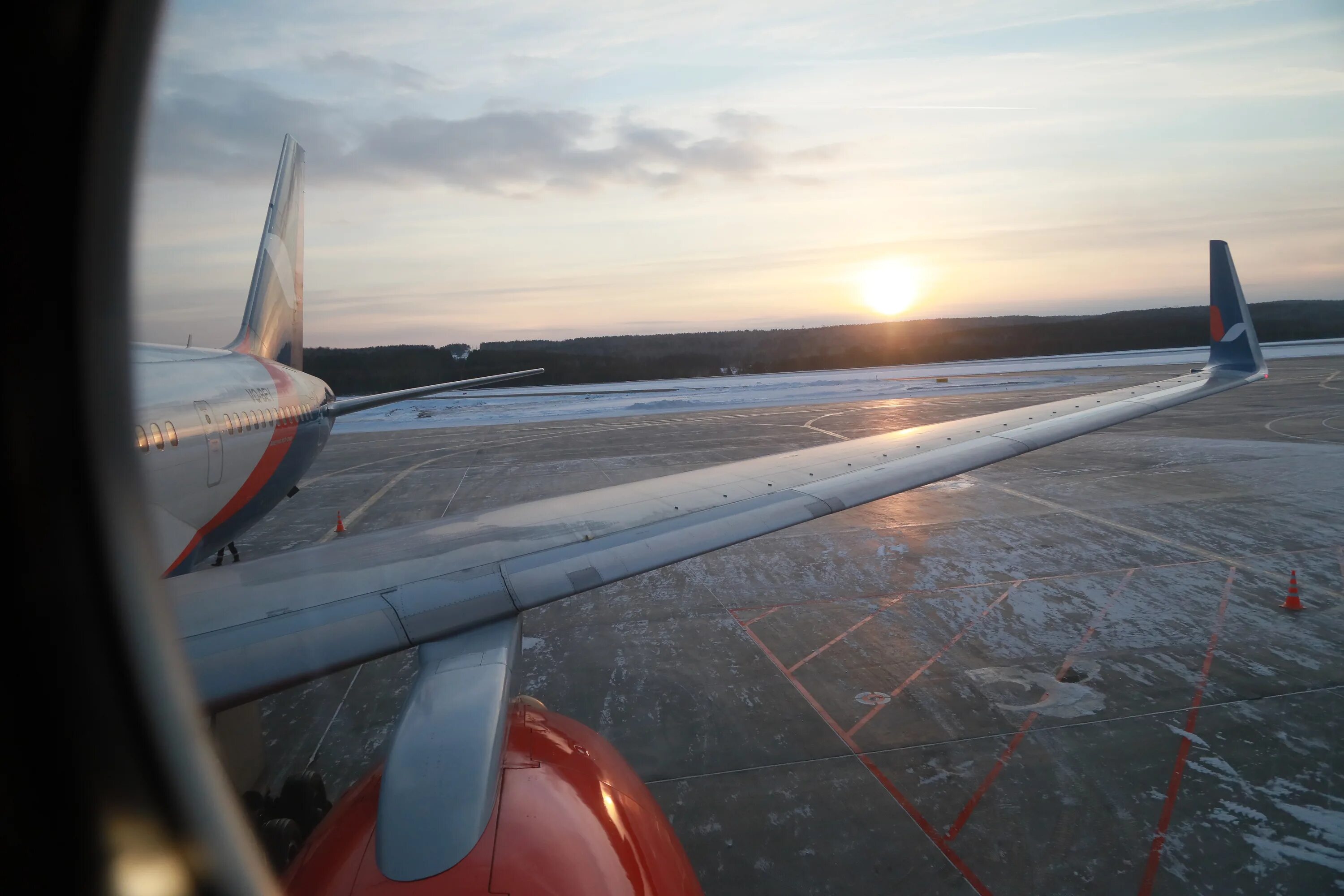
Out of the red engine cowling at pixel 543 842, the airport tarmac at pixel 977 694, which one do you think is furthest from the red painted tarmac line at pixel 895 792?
the red engine cowling at pixel 543 842

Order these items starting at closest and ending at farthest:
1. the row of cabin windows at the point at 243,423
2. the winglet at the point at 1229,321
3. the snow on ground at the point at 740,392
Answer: the row of cabin windows at the point at 243,423, the winglet at the point at 1229,321, the snow on ground at the point at 740,392

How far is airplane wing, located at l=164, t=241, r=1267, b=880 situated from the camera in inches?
127

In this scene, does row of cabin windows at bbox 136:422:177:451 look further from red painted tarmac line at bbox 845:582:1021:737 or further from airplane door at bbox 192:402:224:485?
red painted tarmac line at bbox 845:582:1021:737

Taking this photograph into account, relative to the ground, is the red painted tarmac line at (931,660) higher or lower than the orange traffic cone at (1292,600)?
lower

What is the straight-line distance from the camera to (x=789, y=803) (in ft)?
21.4

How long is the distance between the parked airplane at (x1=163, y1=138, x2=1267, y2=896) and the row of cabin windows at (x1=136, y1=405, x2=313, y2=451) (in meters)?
→ 0.05

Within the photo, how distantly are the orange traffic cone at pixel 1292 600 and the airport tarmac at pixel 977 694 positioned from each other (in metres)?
0.12

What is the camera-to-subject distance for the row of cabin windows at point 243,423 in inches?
280

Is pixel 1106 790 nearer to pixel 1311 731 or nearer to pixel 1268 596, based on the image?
pixel 1311 731

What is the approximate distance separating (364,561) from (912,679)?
659 centimetres

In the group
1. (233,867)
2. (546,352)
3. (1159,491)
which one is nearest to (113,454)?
(233,867)

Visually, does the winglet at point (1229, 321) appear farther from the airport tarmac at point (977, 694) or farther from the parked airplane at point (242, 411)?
the parked airplane at point (242, 411)

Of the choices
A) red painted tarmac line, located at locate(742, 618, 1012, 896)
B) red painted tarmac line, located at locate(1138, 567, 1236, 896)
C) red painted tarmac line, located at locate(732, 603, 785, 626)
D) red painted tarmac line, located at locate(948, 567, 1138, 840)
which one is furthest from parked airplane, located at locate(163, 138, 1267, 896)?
red painted tarmac line, located at locate(732, 603, 785, 626)

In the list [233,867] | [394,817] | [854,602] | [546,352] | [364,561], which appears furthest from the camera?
[546,352]
